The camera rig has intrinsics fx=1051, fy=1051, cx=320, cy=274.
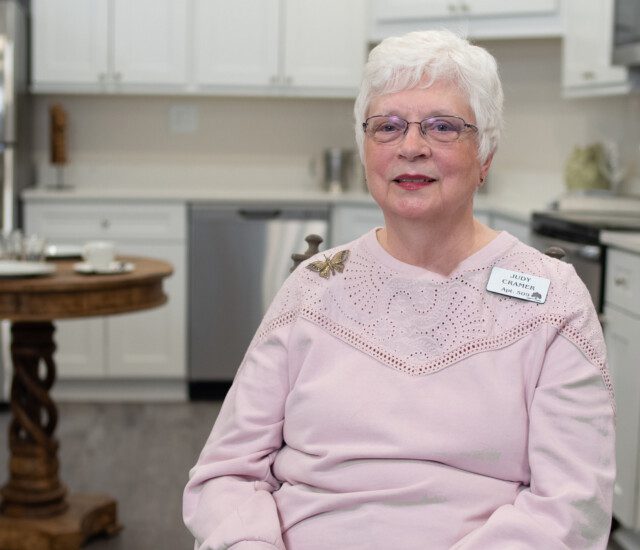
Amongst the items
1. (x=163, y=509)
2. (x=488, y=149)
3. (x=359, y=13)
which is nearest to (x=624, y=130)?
(x=359, y=13)

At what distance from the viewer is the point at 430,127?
1.50 m

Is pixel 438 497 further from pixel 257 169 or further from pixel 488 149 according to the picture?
pixel 257 169

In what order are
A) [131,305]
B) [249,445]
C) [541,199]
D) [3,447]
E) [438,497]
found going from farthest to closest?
[541,199]
[3,447]
[131,305]
[249,445]
[438,497]

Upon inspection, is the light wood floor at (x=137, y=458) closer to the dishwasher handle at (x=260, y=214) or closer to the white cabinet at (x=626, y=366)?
the dishwasher handle at (x=260, y=214)

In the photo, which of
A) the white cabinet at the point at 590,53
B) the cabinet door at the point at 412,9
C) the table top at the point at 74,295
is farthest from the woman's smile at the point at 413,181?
the cabinet door at the point at 412,9

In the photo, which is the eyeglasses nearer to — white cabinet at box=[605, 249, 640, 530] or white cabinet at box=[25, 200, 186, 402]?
white cabinet at box=[605, 249, 640, 530]

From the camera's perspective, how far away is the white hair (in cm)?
148

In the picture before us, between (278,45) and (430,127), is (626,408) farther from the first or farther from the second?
(278,45)

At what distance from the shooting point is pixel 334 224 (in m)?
4.85

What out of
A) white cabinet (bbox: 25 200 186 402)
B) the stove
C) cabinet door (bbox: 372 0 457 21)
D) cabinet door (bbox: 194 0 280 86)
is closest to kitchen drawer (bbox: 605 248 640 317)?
the stove

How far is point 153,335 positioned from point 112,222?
0.55m

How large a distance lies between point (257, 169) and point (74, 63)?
1049 mm

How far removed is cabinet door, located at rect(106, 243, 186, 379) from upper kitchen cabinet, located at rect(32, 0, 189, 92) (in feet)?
2.69

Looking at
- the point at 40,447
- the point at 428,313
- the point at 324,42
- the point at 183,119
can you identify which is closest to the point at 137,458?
the point at 40,447
